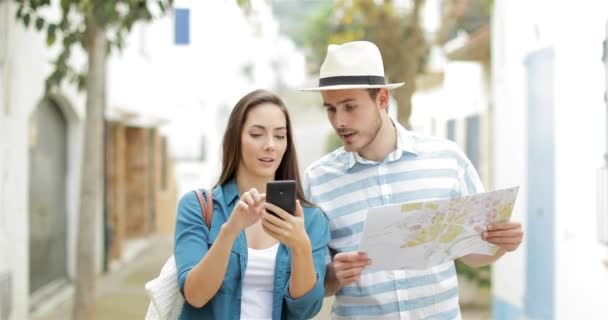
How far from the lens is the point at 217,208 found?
2.71 m

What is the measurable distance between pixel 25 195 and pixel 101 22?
2742 mm

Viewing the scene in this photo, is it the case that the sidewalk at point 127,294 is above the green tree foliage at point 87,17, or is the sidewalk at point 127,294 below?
below

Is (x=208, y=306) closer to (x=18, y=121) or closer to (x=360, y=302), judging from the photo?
(x=360, y=302)

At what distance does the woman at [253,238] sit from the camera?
8.11 ft

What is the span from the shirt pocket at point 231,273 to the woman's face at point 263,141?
0.27m

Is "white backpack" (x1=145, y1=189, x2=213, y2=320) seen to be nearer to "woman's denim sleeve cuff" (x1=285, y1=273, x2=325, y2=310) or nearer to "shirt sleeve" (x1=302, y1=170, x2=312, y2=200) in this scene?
"woman's denim sleeve cuff" (x1=285, y1=273, x2=325, y2=310)

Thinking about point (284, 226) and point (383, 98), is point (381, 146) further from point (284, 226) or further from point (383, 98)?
point (284, 226)

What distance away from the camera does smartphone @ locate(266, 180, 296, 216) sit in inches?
96.2

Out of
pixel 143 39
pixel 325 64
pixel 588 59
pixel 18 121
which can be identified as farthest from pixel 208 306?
pixel 143 39

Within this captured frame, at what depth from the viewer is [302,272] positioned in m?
2.54

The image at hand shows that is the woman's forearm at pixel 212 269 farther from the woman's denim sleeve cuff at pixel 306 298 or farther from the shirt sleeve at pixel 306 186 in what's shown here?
the shirt sleeve at pixel 306 186

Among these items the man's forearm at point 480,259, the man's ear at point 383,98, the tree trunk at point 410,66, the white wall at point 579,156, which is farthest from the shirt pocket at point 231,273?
the tree trunk at point 410,66

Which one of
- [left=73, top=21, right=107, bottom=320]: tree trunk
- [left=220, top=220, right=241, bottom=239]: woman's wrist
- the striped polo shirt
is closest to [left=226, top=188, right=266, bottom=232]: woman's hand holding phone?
[left=220, top=220, right=241, bottom=239]: woman's wrist

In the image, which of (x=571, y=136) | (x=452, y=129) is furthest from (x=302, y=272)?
(x=452, y=129)
